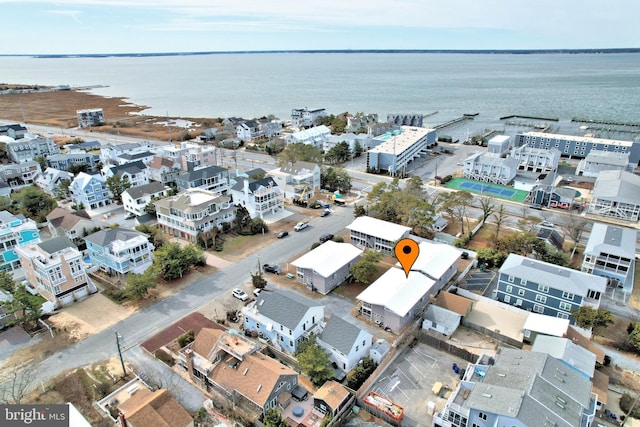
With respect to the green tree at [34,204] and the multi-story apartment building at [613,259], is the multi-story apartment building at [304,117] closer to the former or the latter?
the green tree at [34,204]

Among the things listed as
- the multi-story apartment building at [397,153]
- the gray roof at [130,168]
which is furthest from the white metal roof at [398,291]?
the gray roof at [130,168]

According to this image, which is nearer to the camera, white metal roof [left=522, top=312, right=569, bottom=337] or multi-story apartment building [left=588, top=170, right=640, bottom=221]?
white metal roof [left=522, top=312, right=569, bottom=337]

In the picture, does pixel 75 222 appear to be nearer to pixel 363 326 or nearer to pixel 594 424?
pixel 363 326

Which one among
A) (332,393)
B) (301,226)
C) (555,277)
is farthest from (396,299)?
(301,226)

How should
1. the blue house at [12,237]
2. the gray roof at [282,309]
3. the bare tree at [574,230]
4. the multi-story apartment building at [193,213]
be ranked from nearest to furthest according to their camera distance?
the gray roof at [282,309] → the blue house at [12,237] → the bare tree at [574,230] → the multi-story apartment building at [193,213]

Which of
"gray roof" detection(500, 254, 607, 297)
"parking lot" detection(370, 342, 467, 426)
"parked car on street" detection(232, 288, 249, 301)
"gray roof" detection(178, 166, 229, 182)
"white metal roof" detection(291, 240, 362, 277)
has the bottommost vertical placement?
"parking lot" detection(370, 342, 467, 426)

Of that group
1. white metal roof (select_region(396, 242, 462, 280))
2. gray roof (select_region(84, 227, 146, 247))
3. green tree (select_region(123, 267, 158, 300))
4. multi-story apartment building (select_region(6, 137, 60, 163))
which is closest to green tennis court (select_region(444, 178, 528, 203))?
white metal roof (select_region(396, 242, 462, 280))

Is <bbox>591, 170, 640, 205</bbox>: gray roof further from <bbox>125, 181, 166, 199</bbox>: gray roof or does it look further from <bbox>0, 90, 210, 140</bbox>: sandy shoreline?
<bbox>0, 90, 210, 140</bbox>: sandy shoreline
